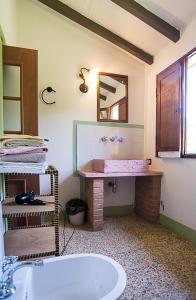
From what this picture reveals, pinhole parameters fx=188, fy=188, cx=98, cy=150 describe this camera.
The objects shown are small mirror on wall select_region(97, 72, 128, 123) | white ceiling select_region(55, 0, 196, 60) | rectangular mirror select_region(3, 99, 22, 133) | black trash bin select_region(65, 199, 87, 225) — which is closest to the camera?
white ceiling select_region(55, 0, 196, 60)

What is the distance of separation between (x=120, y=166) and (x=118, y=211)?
0.87 metres

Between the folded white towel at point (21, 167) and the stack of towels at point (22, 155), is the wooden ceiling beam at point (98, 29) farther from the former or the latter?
the folded white towel at point (21, 167)

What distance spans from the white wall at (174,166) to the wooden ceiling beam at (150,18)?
0.12 meters

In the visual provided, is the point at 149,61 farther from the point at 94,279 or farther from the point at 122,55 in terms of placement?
the point at 94,279

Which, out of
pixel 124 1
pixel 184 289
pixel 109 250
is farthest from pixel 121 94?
pixel 184 289

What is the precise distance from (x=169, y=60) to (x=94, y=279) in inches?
95.3

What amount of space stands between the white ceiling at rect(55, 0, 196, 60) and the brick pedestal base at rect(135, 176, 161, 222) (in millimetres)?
1774

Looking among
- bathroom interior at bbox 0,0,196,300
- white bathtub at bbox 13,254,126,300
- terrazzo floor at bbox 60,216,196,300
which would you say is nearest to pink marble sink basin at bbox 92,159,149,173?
bathroom interior at bbox 0,0,196,300

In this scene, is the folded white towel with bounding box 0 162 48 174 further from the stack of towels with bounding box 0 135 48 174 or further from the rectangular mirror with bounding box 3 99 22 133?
the rectangular mirror with bounding box 3 99 22 133

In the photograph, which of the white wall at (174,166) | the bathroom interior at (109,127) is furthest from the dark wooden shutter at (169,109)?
the white wall at (174,166)

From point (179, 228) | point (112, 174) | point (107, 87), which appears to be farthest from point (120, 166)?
point (107, 87)

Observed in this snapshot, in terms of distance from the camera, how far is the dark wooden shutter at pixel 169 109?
216 cm

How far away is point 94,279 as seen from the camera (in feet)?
3.43

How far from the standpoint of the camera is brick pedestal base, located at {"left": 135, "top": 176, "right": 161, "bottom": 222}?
249 cm
